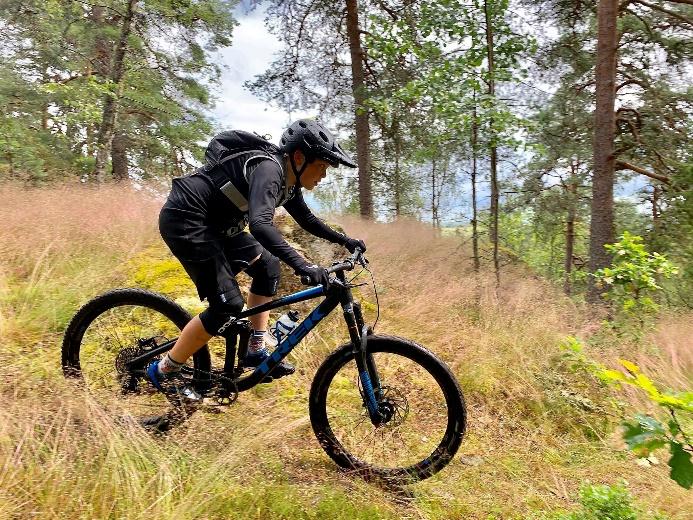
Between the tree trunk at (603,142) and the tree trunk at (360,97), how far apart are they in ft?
16.4

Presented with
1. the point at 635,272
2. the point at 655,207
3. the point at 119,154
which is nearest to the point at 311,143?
the point at 635,272

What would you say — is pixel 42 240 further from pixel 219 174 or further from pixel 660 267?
pixel 660 267

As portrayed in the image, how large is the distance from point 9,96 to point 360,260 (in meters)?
16.4

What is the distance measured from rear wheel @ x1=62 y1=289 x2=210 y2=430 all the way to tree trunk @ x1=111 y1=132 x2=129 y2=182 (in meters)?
13.3

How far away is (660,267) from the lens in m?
5.20

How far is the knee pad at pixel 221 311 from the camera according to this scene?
116 inches

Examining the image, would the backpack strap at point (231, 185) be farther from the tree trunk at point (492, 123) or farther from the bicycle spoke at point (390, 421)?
the tree trunk at point (492, 123)

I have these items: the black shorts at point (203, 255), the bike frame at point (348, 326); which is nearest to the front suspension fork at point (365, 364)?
the bike frame at point (348, 326)

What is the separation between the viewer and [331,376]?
3070mm

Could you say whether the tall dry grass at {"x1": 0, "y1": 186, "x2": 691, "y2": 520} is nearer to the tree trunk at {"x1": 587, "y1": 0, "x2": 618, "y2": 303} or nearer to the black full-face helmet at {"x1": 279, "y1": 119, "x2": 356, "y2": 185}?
the tree trunk at {"x1": 587, "y1": 0, "x2": 618, "y2": 303}

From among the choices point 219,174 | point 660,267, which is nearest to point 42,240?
point 219,174

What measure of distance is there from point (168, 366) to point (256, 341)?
613 millimetres

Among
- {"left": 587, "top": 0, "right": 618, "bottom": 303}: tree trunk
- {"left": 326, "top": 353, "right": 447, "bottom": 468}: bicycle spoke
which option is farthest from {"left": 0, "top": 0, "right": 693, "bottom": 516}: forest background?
{"left": 326, "top": 353, "right": 447, "bottom": 468}: bicycle spoke

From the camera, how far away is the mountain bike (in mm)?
2910
